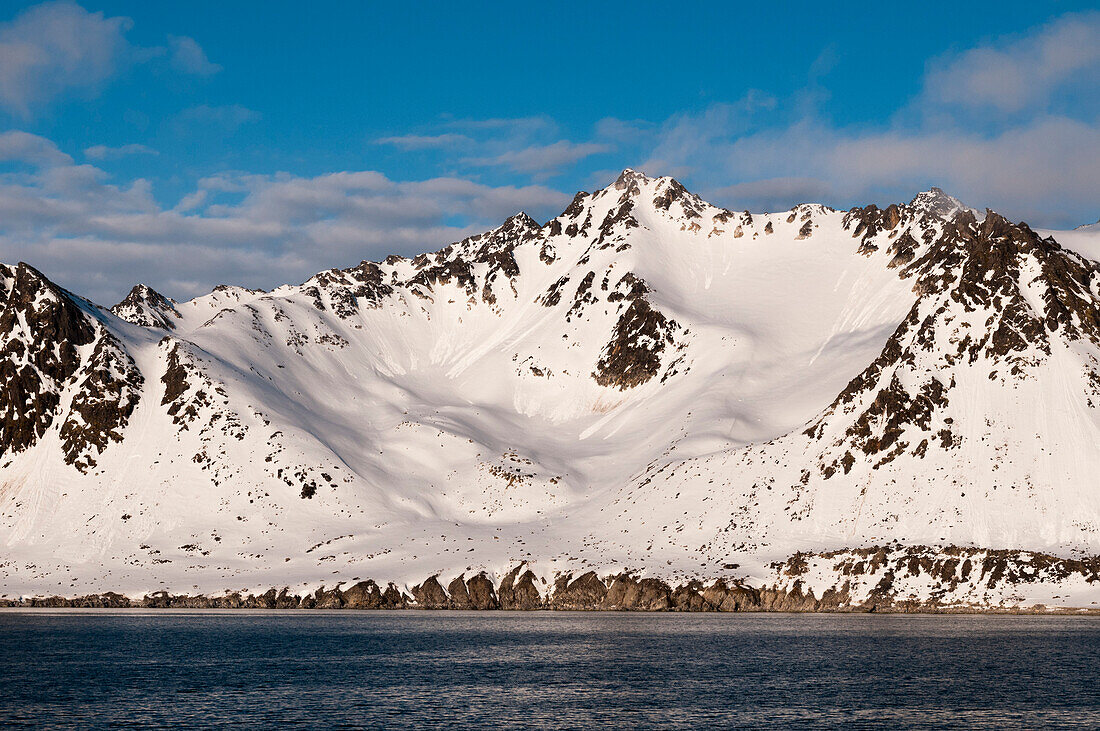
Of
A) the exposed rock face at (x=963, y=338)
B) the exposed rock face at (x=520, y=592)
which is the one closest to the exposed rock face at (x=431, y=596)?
the exposed rock face at (x=520, y=592)

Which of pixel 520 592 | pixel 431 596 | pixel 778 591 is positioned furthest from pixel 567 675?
pixel 431 596

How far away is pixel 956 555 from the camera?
452 feet

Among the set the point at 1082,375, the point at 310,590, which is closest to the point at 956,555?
the point at 1082,375

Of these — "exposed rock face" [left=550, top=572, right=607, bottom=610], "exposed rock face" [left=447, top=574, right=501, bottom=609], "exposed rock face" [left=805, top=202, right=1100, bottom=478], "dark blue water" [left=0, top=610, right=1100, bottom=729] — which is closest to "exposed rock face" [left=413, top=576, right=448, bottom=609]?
"exposed rock face" [left=447, top=574, right=501, bottom=609]

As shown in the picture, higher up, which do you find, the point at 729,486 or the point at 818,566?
the point at 729,486

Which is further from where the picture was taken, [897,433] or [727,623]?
[897,433]

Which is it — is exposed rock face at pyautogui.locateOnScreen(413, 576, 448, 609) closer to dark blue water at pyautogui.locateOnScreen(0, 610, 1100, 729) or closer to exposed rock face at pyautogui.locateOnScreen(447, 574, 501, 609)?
exposed rock face at pyautogui.locateOnScreen(447, 574, 501, 609)

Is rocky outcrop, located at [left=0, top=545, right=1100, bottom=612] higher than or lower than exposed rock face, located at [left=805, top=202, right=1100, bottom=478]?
lower

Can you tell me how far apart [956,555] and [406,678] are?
3393 inches

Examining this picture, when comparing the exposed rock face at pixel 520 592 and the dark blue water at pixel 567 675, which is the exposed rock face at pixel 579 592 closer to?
the exposed rock face at pixel 520 592

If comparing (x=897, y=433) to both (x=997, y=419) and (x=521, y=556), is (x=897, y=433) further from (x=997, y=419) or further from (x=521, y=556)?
(x=521, y=556)

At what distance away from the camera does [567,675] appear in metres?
78.0

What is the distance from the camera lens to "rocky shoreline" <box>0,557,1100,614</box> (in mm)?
140000

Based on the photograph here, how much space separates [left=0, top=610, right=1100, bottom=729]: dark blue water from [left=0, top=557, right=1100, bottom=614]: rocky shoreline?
12.7 metres
